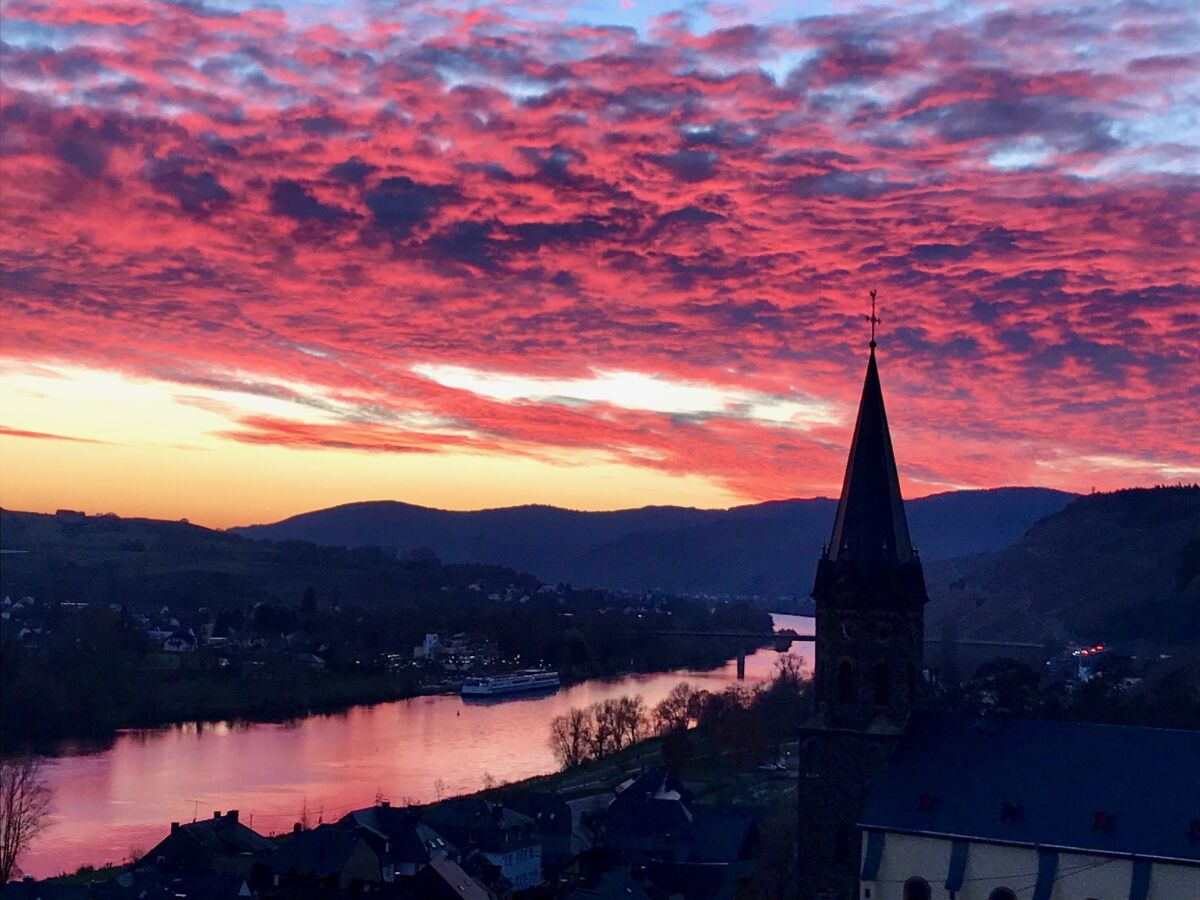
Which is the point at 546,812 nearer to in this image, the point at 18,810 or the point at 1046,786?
the point at 18,810

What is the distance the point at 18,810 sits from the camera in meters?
42.7

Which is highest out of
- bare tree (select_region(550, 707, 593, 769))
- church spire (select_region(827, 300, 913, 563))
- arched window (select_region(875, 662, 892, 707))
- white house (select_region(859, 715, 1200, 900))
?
church spire (select_region(827, 300, 913, 563))

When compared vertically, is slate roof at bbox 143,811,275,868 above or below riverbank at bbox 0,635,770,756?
below

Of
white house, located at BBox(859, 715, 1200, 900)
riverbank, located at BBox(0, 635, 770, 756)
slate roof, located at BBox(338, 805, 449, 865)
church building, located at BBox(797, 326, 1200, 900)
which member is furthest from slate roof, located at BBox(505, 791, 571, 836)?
white house, located at BBox(859, 715, 1200, 900)

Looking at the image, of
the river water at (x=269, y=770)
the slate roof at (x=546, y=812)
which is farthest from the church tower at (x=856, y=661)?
the river water at (x=269, y=770)

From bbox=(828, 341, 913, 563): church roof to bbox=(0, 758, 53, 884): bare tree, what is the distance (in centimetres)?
2175

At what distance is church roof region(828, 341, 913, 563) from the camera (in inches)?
1235

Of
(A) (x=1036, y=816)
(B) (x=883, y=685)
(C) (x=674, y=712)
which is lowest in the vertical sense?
(C) (x=674, y=712)

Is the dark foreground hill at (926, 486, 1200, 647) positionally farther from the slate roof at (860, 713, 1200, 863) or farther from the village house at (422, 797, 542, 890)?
the slate roof at (860, 713, 1200, 863)

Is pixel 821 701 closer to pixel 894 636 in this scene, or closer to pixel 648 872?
pixel 894 636

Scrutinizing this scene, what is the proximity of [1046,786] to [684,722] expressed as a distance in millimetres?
42702

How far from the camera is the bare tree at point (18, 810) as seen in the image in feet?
133

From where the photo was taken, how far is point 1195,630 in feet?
342

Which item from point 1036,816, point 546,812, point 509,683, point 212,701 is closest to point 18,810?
point 546,812
